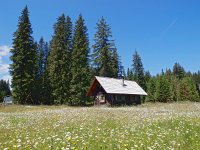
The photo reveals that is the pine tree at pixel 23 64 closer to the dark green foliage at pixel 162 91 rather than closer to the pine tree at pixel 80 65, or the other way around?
the pine tree at pixel 80 65

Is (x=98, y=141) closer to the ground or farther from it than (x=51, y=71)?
closer to the ground

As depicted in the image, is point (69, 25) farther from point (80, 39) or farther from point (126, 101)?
point (126, 101)

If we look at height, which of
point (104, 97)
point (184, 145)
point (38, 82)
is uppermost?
point (38, 82)

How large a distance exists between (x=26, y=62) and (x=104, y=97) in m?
16.9

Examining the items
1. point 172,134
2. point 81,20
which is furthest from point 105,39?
point 172,134

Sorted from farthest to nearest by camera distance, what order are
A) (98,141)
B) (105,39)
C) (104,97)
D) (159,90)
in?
(159,90) < (105,39) < (104,97) < (98,141)

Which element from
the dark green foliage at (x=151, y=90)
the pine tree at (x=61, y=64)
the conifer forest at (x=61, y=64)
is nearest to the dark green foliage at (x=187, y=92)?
the dark green foliage at (x=151, y=90)

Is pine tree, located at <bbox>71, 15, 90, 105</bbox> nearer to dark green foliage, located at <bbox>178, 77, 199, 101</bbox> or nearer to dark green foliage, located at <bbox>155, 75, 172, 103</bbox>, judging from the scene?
dark green foliage, located at <bbox>155, 75, 172, 103</bbox>

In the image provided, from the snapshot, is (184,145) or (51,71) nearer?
(184,145)

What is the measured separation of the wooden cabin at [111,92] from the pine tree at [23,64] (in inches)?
460

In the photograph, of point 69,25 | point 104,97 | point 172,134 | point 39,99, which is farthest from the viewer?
point 69,25

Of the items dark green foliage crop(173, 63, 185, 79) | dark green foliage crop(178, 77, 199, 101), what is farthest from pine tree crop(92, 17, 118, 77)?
dark green foliage crop(173, 63, 185, 79)

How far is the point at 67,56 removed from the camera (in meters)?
54.0

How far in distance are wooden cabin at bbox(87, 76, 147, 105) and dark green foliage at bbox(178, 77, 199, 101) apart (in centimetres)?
4057
